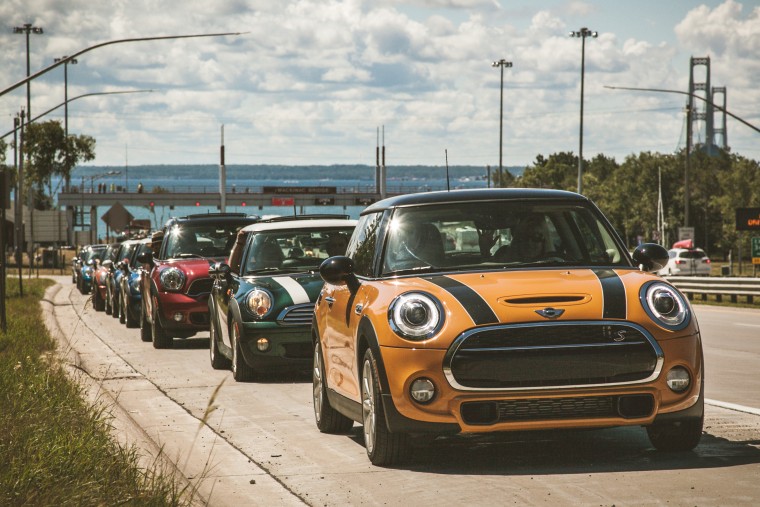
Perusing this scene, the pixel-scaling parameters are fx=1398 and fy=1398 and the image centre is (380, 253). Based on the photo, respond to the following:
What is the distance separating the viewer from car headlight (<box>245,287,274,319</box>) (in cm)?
1398

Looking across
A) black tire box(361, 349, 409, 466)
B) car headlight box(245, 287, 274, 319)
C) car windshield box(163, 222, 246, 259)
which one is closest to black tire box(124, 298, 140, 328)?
car windshield box(163, 222, 246, 259)

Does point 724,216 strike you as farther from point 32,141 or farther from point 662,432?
point 662,432

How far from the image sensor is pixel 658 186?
388 feet

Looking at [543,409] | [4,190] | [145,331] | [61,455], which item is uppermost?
[4,190]

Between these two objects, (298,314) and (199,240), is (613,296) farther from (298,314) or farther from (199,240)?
(199,240)

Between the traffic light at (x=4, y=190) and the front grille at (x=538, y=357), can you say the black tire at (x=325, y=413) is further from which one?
the traffic light at (x=4, y=190)

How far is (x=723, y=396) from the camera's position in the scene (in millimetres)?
11734

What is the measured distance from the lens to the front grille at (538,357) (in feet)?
24.8

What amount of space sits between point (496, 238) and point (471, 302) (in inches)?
46.6

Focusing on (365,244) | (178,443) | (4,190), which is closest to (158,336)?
(4,190)

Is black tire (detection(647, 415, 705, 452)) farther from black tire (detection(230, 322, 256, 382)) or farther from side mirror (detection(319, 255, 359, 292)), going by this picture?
black tire (detection(230, 322, 256, 382))

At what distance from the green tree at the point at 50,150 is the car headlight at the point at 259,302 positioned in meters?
86.0

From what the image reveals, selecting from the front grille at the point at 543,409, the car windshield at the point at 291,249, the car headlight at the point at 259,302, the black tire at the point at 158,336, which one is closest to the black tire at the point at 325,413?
the front grille at the point at 543,409

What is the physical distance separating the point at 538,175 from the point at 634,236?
46919mm
